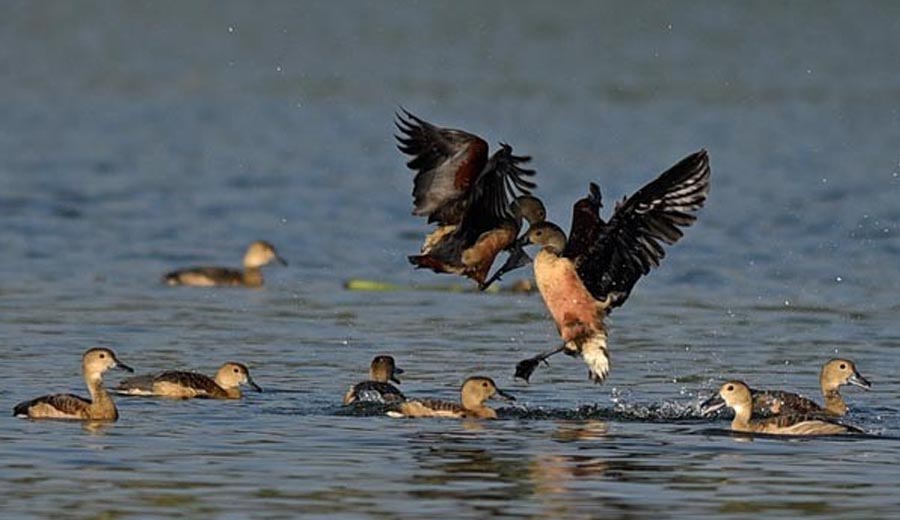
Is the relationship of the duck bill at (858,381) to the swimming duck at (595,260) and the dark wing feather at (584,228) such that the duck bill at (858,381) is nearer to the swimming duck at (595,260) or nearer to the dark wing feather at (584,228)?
the swimming duck at (595,260)

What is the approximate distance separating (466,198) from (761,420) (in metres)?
2.19

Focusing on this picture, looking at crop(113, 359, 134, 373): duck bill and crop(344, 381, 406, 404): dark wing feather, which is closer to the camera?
crop(344, 381, 406, 404): dark wing feather

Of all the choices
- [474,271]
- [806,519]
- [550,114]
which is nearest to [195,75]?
[550,114]

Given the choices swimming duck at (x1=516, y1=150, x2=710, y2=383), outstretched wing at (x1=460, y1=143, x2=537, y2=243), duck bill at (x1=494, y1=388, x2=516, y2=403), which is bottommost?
duck bill at (x1=494, y1=388, x2=516, y2=403)

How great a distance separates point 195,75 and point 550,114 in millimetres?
10508

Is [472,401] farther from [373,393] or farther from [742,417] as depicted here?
[742,417]

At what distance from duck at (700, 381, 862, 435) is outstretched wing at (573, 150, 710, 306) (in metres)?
0.86

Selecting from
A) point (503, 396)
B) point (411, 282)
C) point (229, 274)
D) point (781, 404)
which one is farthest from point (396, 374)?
point (411, 282)

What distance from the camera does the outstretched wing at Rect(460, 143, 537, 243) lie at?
14.4 meters

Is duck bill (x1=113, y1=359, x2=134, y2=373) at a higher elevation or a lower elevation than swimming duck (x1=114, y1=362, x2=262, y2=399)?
higher

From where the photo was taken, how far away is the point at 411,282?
2081cm

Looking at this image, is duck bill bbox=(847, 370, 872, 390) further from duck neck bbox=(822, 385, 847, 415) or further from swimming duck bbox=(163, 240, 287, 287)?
swimming duck bbox=(163, 240, 287, 287)

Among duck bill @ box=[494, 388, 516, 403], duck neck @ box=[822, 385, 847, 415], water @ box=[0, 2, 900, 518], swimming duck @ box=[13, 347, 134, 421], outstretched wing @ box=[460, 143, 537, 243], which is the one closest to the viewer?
water @ box=[0, 2, 900, 518]

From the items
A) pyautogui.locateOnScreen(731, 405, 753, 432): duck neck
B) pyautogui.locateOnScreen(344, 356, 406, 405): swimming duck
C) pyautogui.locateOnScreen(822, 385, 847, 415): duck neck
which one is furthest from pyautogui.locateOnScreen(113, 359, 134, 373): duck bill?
pyautogui.locateOnScreen(822, 385, 847, 415): duck neck
